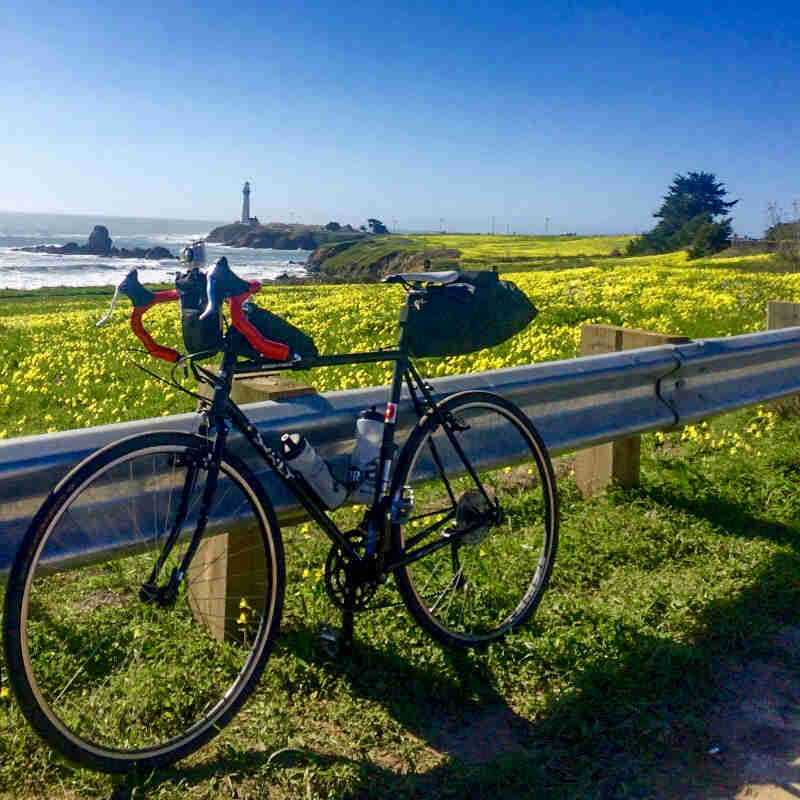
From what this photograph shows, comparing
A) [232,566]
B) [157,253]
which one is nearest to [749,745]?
[232,566]

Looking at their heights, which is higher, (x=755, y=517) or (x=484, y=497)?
(x=484, y=497)

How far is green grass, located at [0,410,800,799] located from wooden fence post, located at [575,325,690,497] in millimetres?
551

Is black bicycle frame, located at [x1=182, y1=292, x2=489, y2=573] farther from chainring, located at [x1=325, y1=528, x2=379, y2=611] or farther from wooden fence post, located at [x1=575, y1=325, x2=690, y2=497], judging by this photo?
wooden fence post, located at [x1=575, y1=325, x2=690, y2=497]

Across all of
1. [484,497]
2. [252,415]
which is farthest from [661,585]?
[252,415]

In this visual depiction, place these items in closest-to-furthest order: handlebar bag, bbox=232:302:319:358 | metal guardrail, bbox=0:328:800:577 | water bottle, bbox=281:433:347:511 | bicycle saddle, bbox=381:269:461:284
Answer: metal guardrail, bbox=0:328:800:577 → handlebar bag, bbox=232:302:319:358 → water bottle, bbox=281:433:347:511 → bicycle saddle, bbox=381:269:461:284

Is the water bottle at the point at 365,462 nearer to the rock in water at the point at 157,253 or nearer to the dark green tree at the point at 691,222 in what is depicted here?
the dark green tree at the point at 691,222

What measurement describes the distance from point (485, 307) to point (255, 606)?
153 cm

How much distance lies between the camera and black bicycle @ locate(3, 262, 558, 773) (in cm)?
294

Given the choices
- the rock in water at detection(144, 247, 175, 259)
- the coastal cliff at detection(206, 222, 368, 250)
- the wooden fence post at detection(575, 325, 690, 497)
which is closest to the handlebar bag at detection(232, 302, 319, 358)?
the wooden fence post at detection(575, 325, 690, 497)

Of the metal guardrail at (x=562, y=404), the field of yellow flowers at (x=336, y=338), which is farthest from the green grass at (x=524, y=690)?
the field of yellow flowers at (x=336, y=338)

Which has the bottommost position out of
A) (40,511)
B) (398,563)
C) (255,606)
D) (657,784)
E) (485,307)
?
(657,784)

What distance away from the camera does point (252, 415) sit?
350 centimetres

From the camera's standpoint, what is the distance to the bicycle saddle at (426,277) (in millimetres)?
3854

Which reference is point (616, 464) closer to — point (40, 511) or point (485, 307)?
point (485, 307)
